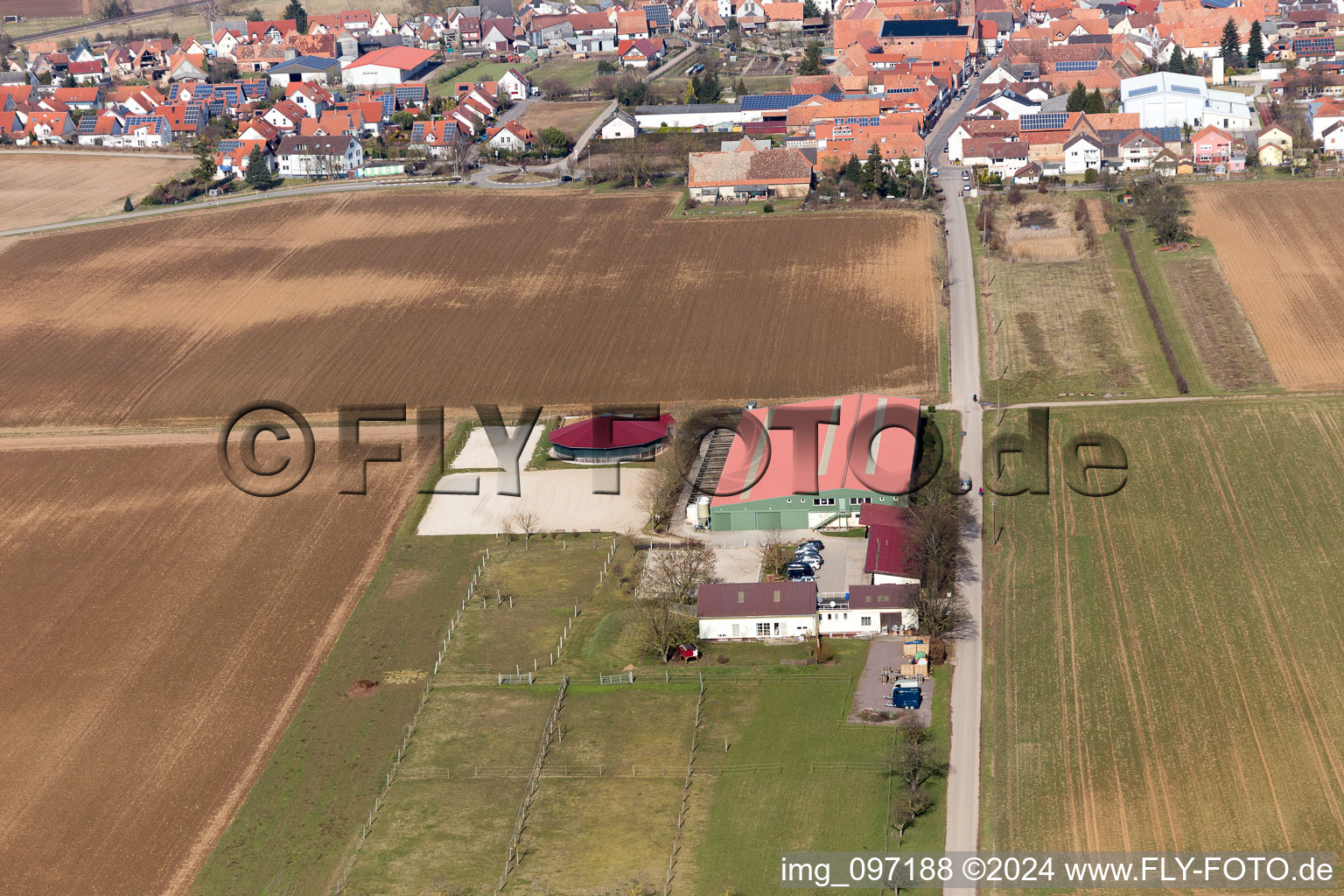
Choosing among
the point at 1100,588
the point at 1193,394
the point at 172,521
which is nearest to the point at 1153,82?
the point at 1193,394

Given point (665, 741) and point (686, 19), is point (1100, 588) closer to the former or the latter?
point (665, 741)

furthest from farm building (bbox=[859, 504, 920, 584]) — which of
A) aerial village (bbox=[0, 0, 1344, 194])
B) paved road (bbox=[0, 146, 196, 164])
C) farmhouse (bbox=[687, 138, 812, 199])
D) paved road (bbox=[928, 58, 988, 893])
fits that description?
paved road (bbox=[0, 146, 196, 164])

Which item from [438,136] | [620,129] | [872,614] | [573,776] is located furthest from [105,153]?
[573,776]

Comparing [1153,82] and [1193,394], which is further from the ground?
[1153,82]

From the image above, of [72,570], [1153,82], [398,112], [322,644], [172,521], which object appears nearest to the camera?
[322,644]

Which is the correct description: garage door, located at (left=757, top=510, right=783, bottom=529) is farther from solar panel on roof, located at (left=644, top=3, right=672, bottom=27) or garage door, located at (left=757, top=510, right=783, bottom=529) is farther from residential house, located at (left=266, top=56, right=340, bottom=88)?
solar panel on roof, located at (left=644, top=3, right=672, bottom=27)
